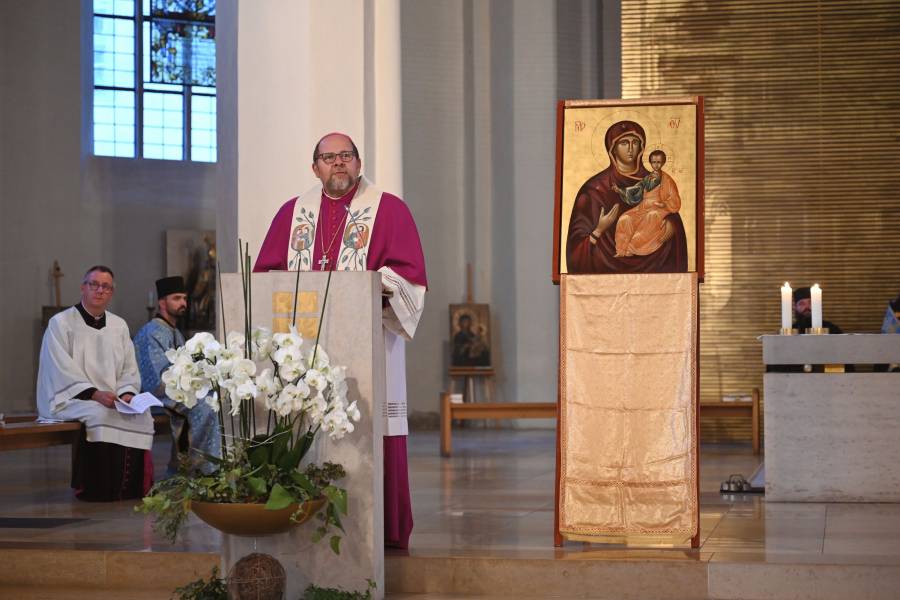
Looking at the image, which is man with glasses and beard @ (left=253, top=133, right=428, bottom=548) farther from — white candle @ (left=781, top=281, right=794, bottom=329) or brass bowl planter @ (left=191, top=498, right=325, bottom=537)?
white candle @ (left=781, top=281, right=794, bottom=329)

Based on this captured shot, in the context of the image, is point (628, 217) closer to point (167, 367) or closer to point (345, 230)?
point (345, 230)

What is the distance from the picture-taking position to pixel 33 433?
319 inches

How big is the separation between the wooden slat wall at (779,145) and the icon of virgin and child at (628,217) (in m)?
7.90

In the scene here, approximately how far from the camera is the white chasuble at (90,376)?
28.2ft

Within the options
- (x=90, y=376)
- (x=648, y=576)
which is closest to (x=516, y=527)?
(x=648, y=576)

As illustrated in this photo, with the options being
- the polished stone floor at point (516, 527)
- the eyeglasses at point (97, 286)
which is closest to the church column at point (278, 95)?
the eyeglasses at point (97, 286)

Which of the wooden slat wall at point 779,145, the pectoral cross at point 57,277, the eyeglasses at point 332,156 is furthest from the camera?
the pectoral cross at point 57,277

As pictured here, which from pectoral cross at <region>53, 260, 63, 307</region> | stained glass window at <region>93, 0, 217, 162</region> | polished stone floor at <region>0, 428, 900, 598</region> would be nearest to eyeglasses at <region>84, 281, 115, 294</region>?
polished stone floor at <region>0, 428, 900, 598</region>

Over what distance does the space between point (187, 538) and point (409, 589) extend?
4.97 feet

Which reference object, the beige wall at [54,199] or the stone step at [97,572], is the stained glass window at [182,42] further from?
the stone step at [97,572]

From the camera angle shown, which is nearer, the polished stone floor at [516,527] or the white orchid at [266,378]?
the white orchid at [266,378]

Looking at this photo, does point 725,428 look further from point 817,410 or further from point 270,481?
point 270,481

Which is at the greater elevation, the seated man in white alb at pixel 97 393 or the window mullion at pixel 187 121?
the window mullion at pixel 187 121

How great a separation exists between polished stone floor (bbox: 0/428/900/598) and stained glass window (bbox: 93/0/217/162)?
8806mm
